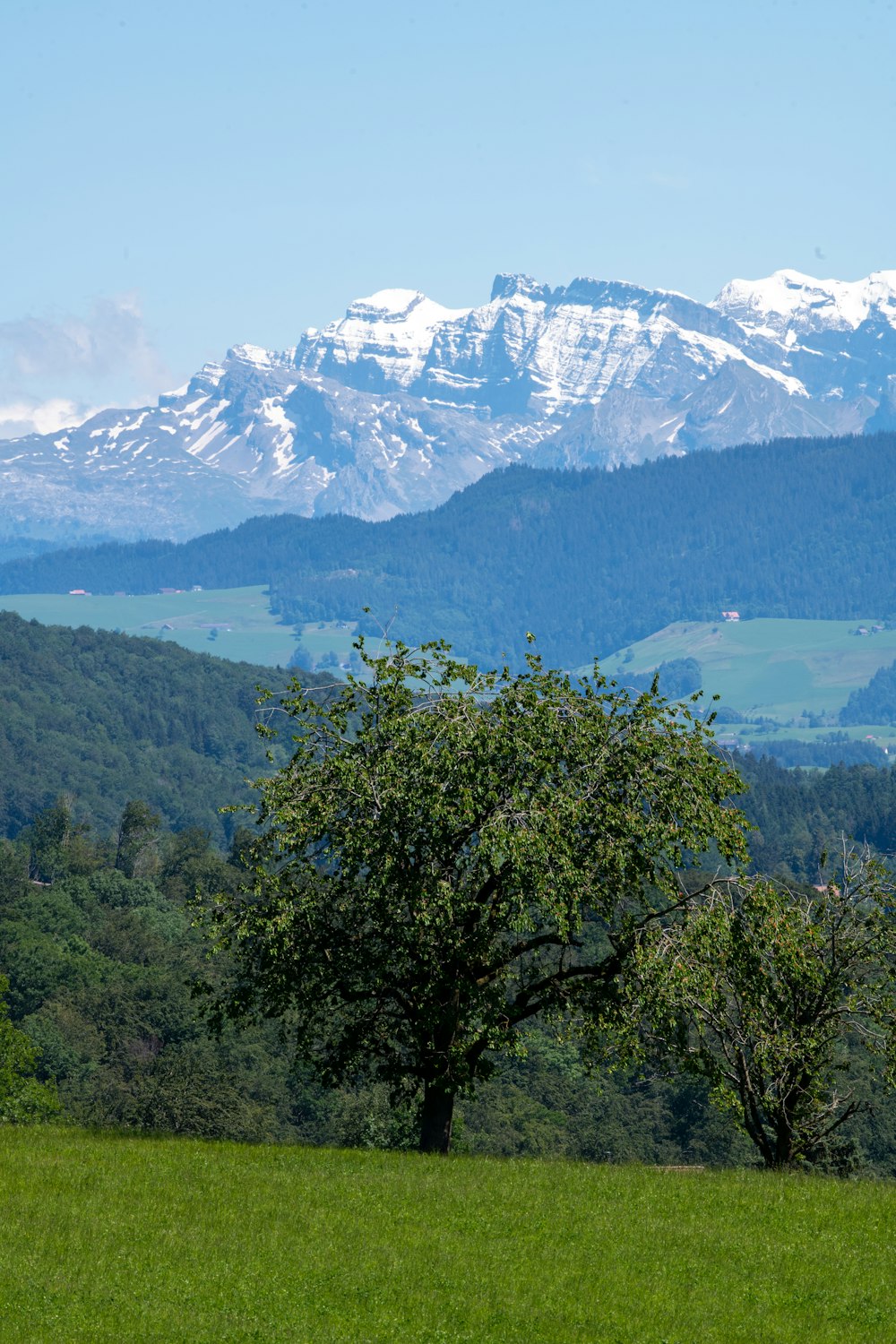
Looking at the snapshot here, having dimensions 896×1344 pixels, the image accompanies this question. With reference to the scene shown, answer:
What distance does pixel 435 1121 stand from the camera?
125ft

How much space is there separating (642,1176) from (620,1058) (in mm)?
2350

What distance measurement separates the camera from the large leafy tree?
1359 inches

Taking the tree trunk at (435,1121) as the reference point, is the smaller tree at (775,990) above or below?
above

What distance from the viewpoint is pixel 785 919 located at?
3612 centimetres

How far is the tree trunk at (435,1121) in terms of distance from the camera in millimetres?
37906

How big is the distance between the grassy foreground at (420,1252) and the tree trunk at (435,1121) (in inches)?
82.3

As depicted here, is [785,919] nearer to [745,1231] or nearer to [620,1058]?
[620,1058]

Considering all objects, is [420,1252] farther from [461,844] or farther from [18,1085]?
[18,1085]

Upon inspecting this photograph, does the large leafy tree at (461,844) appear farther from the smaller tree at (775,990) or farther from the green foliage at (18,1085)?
the green foliage at (18,1085)

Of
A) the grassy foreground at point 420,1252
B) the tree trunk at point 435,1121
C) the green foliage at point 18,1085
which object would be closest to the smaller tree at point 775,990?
the grassy foreground at point 420,1252

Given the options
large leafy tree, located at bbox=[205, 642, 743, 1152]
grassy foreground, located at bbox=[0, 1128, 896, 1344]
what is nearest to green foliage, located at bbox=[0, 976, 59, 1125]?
large leafy tree, located at bbox=[205, 642, 743, 1152]

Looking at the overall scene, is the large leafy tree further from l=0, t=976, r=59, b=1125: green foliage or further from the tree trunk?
l=0, t=976, r=59, b=1125: green foliage

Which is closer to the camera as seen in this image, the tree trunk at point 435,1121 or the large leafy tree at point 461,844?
the large leafy tree at point 461,844

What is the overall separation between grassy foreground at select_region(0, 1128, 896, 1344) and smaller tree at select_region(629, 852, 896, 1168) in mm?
2201
